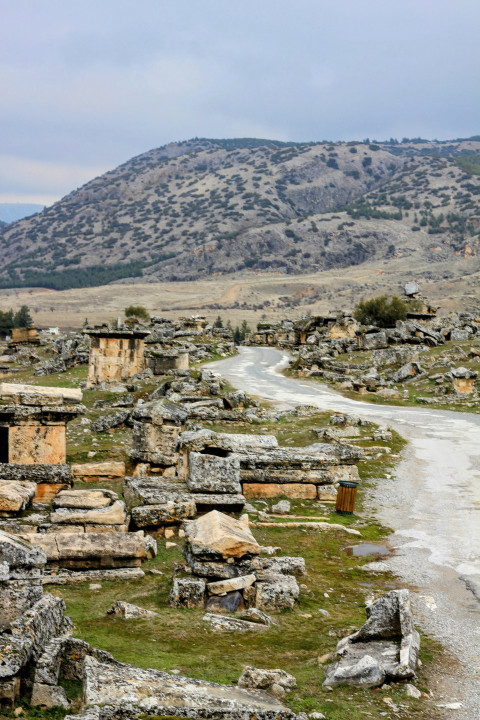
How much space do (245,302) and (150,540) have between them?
100 m

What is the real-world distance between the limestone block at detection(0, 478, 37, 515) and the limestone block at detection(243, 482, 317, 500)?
13.5 ft

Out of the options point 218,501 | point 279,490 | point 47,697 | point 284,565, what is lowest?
point 279,490

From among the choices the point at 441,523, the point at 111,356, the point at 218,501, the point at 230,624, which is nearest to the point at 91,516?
the point at 218,501

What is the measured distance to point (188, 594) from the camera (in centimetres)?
750

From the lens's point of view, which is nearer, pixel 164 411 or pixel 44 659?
pixel 44 659

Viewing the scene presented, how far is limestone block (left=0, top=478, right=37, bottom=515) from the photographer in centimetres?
970

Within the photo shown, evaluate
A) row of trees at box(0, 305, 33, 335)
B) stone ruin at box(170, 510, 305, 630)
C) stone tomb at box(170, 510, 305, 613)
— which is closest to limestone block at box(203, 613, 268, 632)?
stone ruin at box(170, 510, 305, 630)

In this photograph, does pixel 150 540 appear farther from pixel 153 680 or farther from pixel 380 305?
pixel 380 305

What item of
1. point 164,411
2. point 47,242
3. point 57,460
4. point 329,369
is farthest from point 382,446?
point 47,242

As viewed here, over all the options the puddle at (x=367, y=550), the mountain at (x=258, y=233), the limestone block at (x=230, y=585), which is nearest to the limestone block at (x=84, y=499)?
the limestone block at (x=230, y=585)

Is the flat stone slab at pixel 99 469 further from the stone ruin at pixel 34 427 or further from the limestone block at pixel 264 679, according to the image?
the limestone block at pixel 264 679

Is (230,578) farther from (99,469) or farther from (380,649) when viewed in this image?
(99,469)

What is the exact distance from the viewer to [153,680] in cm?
509

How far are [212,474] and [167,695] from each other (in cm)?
663
